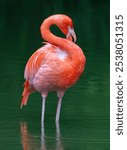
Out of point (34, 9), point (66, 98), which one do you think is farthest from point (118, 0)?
point (34, 9)

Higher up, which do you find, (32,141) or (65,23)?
(65,23)

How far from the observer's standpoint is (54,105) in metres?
9.13

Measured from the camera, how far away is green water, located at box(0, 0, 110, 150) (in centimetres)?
736

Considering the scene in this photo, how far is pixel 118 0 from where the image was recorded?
1098cm

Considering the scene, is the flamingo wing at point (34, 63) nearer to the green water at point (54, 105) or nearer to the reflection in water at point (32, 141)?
the green water at point (54, 105)

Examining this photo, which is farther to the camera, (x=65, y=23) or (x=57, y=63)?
(x=65, y=23)

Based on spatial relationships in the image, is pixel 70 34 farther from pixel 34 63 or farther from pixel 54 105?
pixel 54 105

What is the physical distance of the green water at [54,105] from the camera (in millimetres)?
7355

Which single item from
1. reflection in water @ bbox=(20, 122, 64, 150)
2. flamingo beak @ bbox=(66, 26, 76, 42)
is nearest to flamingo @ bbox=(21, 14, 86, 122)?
flamingo beak @ bbox=(66, 26, 76, 42)

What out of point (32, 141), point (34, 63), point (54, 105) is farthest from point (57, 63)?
point (54, 105)

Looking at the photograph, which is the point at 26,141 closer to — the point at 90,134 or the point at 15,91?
the point at 90,134

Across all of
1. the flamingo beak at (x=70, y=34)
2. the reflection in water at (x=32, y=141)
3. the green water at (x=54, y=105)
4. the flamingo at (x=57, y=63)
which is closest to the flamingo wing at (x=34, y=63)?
the flamingo at (x=57, y=63)

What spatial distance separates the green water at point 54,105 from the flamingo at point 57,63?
1.25 feet

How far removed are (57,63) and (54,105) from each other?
48.0 inches
